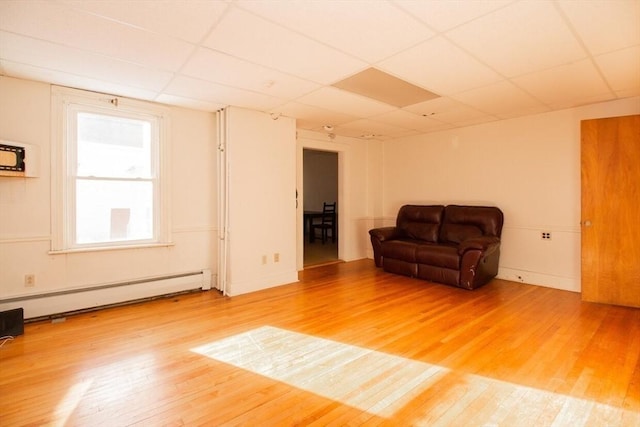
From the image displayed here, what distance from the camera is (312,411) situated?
173cm

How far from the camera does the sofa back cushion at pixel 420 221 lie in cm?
493

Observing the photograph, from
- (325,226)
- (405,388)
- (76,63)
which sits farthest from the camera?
(325,226)

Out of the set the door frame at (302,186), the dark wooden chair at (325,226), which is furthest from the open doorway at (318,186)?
the door frame at (302,186)

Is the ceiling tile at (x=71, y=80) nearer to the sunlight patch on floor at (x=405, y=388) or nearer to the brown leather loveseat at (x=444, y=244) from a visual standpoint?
the sunlight patch on floor at (x=405, y=388)

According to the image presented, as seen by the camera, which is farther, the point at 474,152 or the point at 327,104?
the point at 474,152

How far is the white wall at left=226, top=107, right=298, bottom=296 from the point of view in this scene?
3.92 metres

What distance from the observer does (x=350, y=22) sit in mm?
2033

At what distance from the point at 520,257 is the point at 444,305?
6.02 ft

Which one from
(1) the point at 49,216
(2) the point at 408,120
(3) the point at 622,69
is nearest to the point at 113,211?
(1) the point at 49,216

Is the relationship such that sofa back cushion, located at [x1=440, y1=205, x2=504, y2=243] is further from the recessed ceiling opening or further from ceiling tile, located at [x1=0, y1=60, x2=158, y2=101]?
ceiling tile, located at [x1=0, y1=60, x2=158, y2=101]

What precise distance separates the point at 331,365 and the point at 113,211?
9.90ft

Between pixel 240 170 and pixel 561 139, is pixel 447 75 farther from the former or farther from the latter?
pixel 240 170

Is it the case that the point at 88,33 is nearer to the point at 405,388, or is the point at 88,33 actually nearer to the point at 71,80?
the point at 71,80

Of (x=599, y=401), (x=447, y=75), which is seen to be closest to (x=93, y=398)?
(x=599, y=401)
